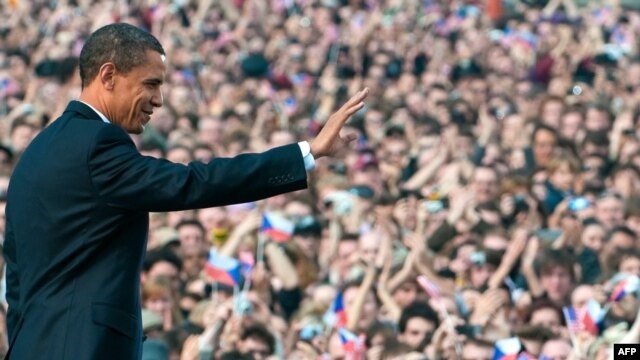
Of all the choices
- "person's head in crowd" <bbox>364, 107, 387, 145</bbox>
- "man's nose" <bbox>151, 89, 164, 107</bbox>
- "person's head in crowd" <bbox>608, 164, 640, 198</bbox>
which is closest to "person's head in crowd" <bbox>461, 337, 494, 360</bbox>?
"man's nose" <bbox>151, 89, 164, 107</bbox>

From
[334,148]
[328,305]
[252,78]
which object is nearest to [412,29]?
[252,78]

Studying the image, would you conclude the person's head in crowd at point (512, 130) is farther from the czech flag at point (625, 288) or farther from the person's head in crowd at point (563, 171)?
the czech flag at point (625, 288)

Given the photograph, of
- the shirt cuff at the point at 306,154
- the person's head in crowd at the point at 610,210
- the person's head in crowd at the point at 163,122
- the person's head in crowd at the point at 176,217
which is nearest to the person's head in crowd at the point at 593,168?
the person's head in crowd at the point at 610,210

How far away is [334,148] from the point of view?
599 cm

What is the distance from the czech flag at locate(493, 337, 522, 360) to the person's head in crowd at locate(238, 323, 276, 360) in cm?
140

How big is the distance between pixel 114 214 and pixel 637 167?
33.7ft

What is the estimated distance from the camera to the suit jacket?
5.89 meters

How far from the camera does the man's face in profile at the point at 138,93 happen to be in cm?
604

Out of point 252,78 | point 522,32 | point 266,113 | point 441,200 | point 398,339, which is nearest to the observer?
point 398,339

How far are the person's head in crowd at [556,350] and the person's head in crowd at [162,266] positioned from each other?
2507mm

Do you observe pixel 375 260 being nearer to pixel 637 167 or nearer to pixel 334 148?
pixel 637 167

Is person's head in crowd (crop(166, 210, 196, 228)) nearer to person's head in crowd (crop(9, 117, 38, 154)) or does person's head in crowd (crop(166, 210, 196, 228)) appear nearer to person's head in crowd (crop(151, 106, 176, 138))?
person's head in crowd (crop(9, 117, 38, 154))

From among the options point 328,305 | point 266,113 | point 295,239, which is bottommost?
point 328,305

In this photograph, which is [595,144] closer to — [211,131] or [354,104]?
[211,131]
